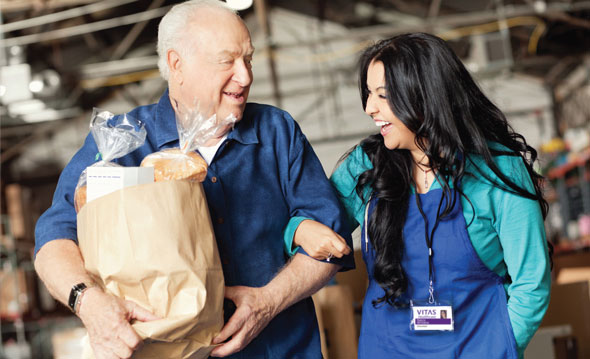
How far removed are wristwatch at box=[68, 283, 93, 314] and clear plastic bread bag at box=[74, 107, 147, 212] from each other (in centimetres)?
14

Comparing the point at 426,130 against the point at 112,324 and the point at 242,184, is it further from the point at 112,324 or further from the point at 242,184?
the point at 112,324

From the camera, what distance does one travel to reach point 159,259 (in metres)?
1.08

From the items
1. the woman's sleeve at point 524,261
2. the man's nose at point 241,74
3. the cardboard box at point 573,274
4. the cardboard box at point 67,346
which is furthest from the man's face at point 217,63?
the cardboard box at point 67,346

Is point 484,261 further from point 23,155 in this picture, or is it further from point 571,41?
point 23,155

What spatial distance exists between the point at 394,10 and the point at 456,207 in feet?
34.7

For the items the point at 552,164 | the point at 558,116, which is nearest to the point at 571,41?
the point at 552,164

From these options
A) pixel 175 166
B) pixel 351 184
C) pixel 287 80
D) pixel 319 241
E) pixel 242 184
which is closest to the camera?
pixel 175 166

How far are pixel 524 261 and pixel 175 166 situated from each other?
92 centimetres

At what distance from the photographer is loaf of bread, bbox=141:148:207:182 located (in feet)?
3.82

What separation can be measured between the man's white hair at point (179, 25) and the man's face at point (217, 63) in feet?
0.06

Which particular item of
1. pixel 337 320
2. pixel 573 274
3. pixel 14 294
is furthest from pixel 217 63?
pixel 14 294

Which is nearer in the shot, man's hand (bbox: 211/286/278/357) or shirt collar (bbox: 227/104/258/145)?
man's hand (bbox: 211/286/278/357)

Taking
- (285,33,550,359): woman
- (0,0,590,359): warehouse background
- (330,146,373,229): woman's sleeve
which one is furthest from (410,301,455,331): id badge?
(0,0,590,359): warehouse background

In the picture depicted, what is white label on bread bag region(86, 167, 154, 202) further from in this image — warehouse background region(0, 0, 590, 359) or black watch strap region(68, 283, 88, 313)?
warehouse background region(0, 0, 590, 359)
